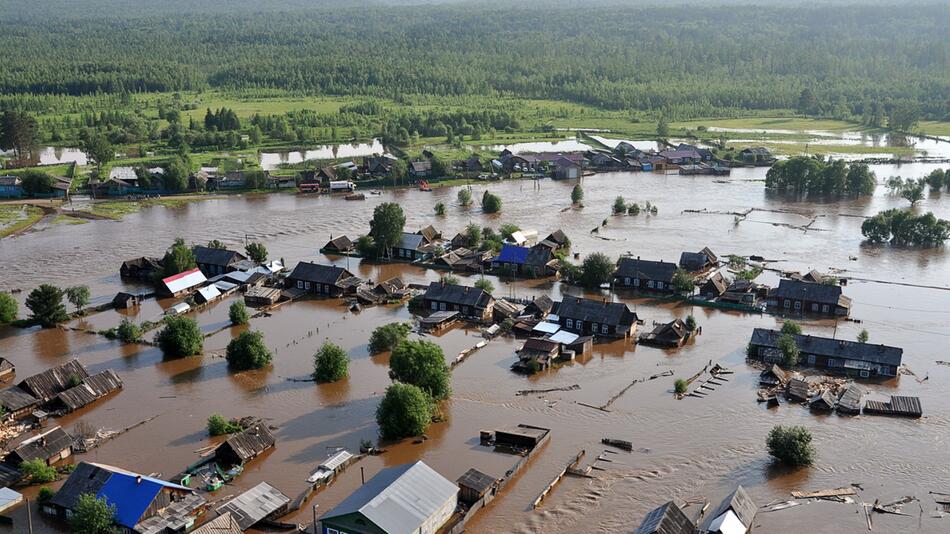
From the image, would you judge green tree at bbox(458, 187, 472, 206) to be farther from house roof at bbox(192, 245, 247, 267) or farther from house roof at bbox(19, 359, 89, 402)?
house roof at bbox(19, 359, 89, 402)

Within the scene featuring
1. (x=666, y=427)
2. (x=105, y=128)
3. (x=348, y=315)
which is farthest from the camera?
(x=105, y=128)

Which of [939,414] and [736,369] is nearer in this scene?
[939,414]

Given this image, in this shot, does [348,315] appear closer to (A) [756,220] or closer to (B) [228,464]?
(B) [228,464]

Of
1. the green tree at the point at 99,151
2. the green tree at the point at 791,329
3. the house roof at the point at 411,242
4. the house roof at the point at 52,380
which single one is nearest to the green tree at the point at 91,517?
the house roof at the point at 52,380

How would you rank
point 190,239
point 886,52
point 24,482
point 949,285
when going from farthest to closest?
1. point 886,52
2. point 190,239
3. point 949,285
4. point 24,482

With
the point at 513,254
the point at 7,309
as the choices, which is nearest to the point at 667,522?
the point at 513,254

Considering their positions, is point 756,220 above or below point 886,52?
below

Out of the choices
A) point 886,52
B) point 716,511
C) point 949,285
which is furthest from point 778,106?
point 716,511

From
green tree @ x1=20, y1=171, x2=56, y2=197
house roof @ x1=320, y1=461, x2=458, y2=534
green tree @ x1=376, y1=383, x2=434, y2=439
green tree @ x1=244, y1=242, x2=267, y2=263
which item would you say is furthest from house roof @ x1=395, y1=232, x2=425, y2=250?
green tree @ x1=20, y1=171, x2=56, y2=197

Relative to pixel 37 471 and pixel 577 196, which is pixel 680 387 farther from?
pixel 577 196
